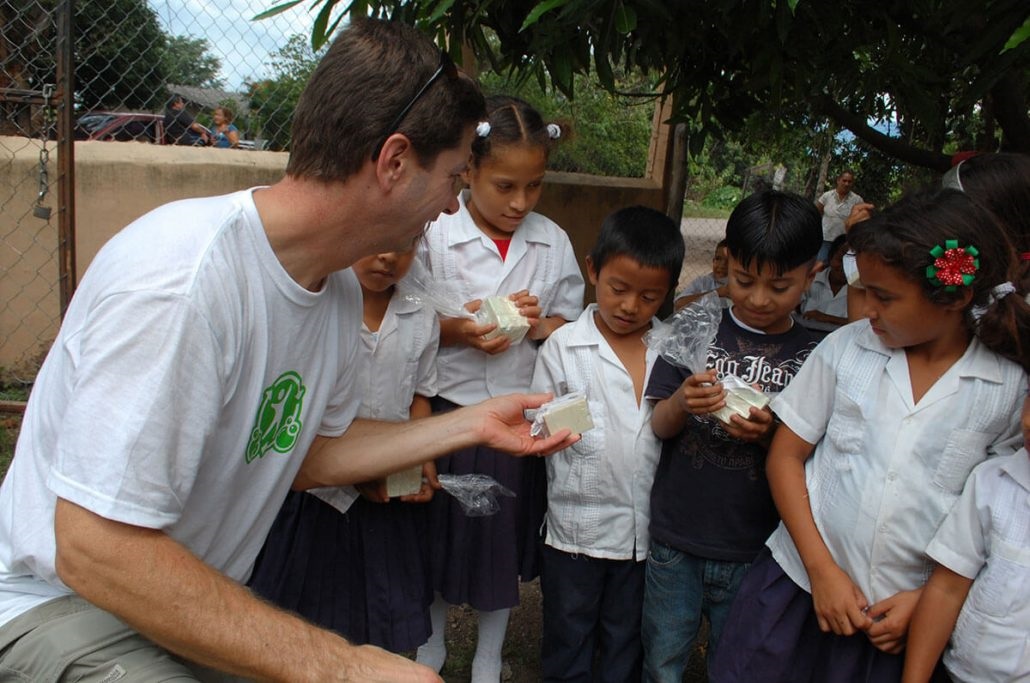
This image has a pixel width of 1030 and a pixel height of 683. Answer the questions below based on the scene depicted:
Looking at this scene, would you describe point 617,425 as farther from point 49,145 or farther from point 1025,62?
point 49,145

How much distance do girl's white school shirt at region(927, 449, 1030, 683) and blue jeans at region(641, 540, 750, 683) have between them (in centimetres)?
65

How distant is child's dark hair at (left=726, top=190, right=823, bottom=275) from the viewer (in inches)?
92.9

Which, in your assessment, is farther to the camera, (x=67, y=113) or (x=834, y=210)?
(x=834, y=210)

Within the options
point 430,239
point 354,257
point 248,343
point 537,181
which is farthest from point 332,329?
point 537,181

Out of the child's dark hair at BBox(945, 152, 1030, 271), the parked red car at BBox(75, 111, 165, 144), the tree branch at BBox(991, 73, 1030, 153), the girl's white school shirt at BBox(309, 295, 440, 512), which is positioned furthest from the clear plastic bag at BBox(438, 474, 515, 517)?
the parked red car at BBox(75, 111, 165, 144)

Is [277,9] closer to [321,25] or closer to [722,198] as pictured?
[321,25]

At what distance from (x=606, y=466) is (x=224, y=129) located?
5076mm

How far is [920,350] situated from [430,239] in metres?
1.50

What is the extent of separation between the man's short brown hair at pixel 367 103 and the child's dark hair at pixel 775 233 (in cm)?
107

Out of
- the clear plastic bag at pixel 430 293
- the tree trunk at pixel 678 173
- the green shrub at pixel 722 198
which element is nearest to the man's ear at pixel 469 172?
the clear plastic bag at pixel 430 293

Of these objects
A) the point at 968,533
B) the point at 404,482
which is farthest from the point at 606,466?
the point at 968,533

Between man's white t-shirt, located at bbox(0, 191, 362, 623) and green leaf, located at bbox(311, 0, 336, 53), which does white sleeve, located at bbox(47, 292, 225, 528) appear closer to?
man's white t-shirt, located at bbox(0, 191, 362, 623)

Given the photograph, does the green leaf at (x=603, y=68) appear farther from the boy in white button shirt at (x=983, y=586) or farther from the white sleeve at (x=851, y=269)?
the boy in white button shirt at (x=983, y=586)

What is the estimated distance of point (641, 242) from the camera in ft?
8.22
